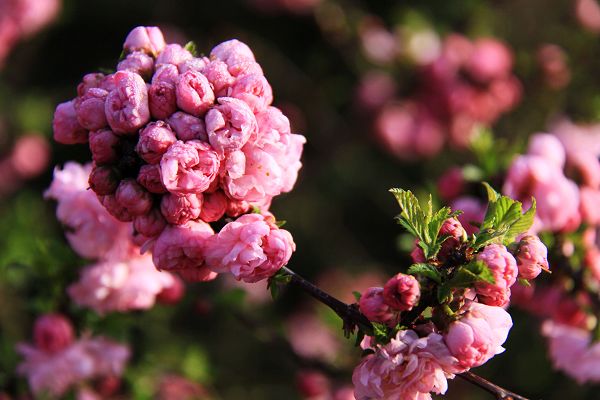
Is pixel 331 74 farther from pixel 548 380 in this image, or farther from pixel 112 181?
pixel 112 181

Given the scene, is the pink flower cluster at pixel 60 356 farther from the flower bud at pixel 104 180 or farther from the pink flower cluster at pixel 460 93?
the pink flower cluster at pixel 460 93

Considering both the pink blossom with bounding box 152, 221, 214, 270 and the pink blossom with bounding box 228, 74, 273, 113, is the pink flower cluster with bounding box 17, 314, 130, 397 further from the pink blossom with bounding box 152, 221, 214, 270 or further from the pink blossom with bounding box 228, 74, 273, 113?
the pink blossom with bounding box 228, 74, 273, 113

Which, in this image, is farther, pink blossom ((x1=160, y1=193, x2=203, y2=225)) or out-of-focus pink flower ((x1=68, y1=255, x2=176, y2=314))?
out-of-focus pink flower ((x1=68, y1=255, x2=176, y2=314))

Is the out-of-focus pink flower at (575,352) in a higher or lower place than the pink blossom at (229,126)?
lower

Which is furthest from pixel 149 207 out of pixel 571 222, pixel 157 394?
pixel 157 394

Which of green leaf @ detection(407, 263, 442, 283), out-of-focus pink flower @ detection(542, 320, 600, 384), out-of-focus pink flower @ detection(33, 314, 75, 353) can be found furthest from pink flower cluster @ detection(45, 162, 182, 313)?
out-of-focus pink flower @ detection(542, 320, 600, 384)

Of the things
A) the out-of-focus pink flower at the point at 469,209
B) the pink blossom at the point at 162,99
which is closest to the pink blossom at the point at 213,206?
the pink blossom at the point at 162,99

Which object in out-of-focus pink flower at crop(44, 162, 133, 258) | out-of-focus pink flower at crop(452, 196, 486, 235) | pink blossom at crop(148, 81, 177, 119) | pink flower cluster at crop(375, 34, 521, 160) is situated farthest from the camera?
pink flower cluster at crop(375, 34, 521, 160)
